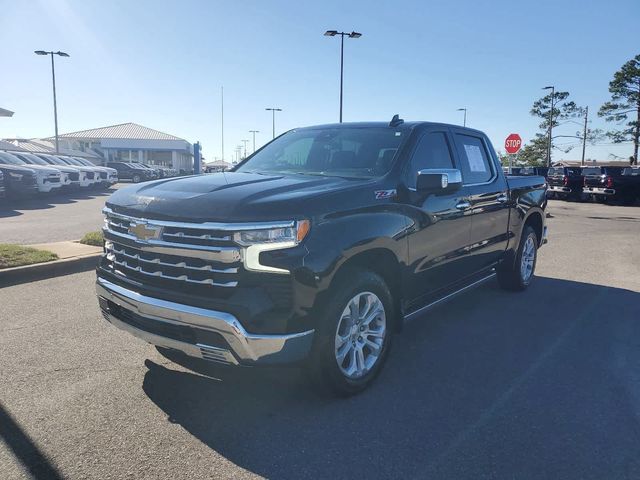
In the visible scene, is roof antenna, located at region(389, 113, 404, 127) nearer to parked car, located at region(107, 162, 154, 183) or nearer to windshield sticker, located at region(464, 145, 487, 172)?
windshield sticker, located at region(464, 145, 487, 172)

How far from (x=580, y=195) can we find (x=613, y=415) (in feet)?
81.8

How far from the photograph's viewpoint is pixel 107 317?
3.59m

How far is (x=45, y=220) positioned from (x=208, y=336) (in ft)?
36.2

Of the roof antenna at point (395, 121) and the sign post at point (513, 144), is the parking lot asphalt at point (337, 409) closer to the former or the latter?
the roof antenna at point (395, 121)

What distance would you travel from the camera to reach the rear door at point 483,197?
4.90 metres

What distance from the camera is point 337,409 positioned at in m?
3.31

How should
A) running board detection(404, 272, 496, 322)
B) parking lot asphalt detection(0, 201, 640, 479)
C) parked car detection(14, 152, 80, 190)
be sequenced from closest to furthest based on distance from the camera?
parking lot asphalt detection(0, 201, 640, 479) → running board detection(404, 272, 496, 322) → parked car detection(14, 152, 80, 190)

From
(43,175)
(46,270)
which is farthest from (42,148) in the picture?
(46,270)

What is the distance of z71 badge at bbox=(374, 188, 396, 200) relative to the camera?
3562 millimetres

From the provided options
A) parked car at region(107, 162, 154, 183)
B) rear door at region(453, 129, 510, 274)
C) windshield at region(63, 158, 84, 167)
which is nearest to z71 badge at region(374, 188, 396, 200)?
rear door at region(453, 129, 510, 274)

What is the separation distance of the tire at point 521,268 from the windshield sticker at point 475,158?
1.40m

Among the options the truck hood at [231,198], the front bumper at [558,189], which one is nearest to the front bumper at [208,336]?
the truck hood at [231,198]

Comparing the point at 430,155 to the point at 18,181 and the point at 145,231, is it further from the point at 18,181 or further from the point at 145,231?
the point at 18,181

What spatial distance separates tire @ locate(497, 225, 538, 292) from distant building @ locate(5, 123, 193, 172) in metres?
64.7
